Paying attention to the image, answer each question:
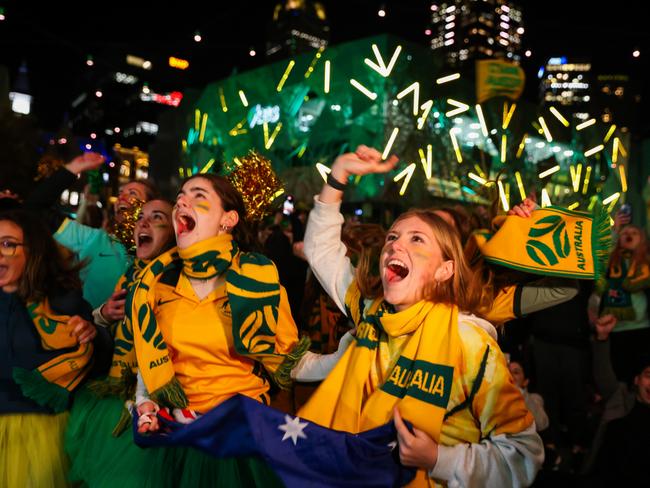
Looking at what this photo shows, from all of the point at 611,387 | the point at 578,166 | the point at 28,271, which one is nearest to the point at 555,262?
the point at 28,271

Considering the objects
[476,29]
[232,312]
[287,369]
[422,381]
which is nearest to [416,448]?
[422,381]

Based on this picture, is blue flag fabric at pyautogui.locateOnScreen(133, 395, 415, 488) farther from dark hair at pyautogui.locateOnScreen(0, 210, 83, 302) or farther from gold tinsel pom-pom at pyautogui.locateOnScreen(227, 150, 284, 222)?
dark hair at pyautogui.locateOnScreen(0, 210, 83, 302)

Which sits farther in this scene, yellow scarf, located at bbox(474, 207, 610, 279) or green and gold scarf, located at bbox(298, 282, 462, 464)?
yellow scarf, located at bbox(474, 207, 610, 279)

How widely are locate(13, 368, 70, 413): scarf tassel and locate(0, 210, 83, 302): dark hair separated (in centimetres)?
39

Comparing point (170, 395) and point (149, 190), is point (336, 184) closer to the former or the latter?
point (170, 395)

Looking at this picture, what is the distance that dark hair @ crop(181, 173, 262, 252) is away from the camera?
9.21ft

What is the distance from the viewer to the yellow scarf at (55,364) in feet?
9.85

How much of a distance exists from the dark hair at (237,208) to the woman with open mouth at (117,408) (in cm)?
43

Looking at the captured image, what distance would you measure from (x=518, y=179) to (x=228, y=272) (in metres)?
19.2

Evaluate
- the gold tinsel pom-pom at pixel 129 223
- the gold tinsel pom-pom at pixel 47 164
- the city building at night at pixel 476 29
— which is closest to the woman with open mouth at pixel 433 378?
the gold tinsel pom-pom at pixel 129 223

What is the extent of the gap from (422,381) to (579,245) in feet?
3.46

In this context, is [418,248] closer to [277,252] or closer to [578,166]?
[277,252]

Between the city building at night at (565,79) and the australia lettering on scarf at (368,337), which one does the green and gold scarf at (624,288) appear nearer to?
the australia lettering on scarf at (368,337)

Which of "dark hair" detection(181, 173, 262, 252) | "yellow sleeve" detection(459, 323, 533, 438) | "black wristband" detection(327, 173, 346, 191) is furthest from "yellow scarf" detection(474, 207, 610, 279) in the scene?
"dark hair" detection(181, 173, 262, 252)
